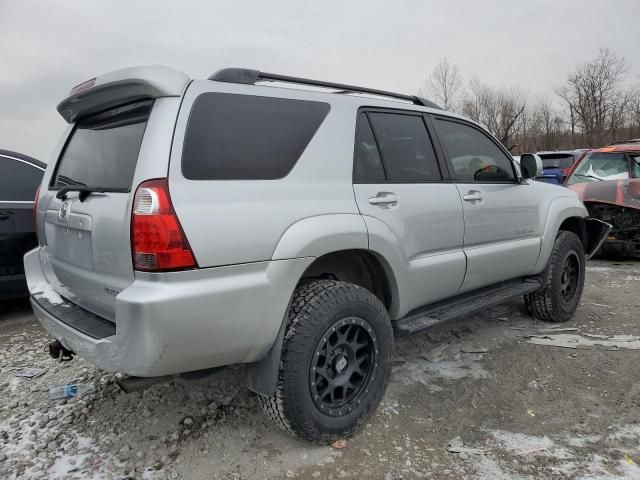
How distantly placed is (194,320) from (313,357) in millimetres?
653

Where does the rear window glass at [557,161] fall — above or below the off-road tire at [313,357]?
above

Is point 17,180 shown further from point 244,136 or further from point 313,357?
point 313,357

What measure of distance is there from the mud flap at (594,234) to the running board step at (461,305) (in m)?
1.29

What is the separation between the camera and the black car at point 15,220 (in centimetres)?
444

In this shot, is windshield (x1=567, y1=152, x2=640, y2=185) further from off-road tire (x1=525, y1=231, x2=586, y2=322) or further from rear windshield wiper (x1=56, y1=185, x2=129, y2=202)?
rear windshield wiper (x1=56, y1=185, x2=129, y2=202)

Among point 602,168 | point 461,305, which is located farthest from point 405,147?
point 602,168

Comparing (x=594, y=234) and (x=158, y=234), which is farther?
(x=594, y=234)

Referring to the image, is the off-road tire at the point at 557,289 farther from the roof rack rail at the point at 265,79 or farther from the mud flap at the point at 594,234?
the roof rack rail at the point at 265,79

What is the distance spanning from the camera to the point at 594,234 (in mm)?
5016

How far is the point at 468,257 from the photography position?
329 centimetres

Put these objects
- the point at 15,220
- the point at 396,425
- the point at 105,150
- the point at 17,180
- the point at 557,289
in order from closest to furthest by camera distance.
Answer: the point at 105,150, the point at 396,425, the point at 557,289, the point at 15,220, the point at 17,180

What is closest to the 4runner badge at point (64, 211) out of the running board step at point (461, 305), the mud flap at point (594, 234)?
the running board step at point (461, 305)

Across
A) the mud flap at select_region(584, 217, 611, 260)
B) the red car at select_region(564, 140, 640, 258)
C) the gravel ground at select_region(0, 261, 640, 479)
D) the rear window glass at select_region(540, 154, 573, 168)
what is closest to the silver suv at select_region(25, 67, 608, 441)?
the gravel ground at select_region(0, 261, 640, 479)

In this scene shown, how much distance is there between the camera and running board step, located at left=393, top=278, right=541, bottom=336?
9.62 ft
